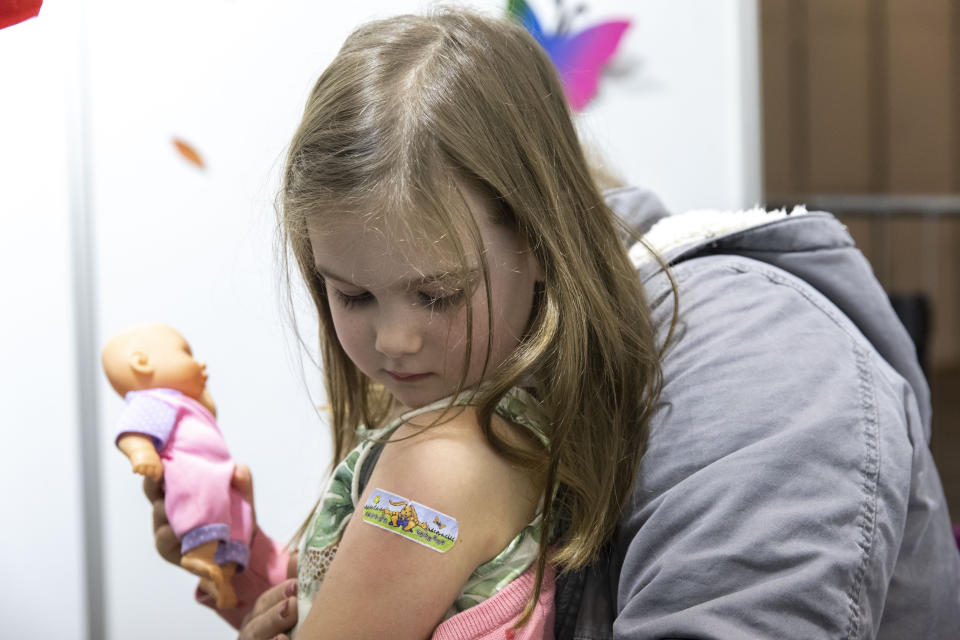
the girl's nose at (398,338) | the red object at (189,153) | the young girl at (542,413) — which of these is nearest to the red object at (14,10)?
the young girl at (542,413)

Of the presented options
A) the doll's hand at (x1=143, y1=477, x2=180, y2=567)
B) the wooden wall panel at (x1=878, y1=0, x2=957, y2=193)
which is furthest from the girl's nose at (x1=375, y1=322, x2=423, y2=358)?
the wooden wall panel at (x1=878, y1=0, x2=957, y2=193)

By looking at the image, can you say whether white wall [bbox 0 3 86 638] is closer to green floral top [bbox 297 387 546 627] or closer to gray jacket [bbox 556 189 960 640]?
green floral top [bbox 297 387 546 627]

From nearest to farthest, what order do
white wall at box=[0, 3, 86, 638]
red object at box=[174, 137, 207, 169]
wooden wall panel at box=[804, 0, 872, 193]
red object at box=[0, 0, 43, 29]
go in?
1. red object at box=[0, 0, 43, 29]
2. white wall at box=[0, 3, 86, 638]
3. red object at box=[174, 137, 207, 169]
4. wooden wall panel at box=[804, 0, 872, 193]

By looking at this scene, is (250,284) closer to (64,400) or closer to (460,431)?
(64,400)

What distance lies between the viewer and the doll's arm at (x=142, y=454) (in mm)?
982

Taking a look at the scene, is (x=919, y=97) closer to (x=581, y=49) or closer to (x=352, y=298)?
(x=581, y=49)

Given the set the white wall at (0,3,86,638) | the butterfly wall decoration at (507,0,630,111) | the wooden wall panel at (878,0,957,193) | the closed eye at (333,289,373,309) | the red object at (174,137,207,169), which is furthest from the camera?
the wooden wall panel at (878,0,957,193)

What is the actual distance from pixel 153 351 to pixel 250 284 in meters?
0.63

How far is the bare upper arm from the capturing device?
82 centimetres

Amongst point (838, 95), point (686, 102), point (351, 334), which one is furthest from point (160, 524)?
point (838, 95)

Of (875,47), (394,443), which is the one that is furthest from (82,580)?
(875,47)

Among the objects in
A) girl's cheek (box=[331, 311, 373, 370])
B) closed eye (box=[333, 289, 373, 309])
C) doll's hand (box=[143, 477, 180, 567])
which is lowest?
doll's hand (box=[143, 477, 180, 567])

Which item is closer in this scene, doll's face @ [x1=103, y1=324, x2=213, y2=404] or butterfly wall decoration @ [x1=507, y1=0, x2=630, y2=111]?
doll's face @ [x1=103, y1=324, x2=213, y2=404]

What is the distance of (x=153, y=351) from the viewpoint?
3.52ft
